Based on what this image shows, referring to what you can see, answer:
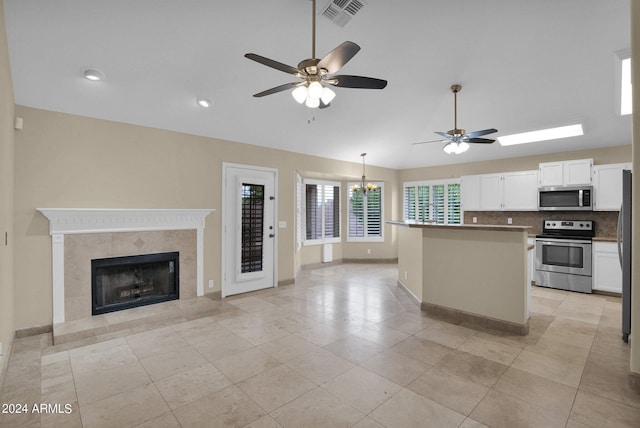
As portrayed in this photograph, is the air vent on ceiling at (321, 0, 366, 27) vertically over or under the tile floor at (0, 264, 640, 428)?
over

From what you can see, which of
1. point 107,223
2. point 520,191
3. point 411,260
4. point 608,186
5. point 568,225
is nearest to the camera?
point 107,223

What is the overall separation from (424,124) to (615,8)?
294cm

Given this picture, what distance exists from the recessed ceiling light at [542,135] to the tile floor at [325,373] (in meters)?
3.05

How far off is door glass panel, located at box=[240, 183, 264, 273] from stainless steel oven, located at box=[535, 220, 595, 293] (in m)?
5.14

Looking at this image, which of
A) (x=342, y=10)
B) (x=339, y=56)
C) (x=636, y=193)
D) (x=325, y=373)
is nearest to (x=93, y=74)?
(x=342, y=10)

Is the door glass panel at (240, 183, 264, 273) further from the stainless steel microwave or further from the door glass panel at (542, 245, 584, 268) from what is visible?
the stainless steel microwave

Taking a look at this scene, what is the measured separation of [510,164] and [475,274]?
3.94 metres

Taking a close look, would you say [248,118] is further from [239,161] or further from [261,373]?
[261,373]

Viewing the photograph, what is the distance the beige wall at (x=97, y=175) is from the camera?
3.46 metres

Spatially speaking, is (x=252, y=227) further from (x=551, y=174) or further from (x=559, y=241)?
(x=551, y=174)

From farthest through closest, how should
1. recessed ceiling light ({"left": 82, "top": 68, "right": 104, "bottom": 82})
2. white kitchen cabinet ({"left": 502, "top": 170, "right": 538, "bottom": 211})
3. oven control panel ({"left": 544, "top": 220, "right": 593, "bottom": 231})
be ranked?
1. white kitchen cabinet ({"left": 502, "top": 170, "right": 538, "bottom": 211})
2. oven control panel ({"left": 544, "top": 220, "right": 593, "bottom": 231})
3. recessed ceiling light ({"left": 82, "top": 68, "right": 104, "bottom": 82})

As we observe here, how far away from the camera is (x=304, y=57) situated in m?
3.56

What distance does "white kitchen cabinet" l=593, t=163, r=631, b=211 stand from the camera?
5207 mm

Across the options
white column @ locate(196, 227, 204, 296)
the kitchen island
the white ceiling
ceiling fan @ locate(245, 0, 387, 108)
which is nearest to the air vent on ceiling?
the white ceiling
